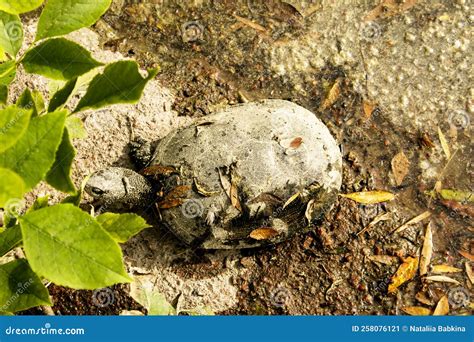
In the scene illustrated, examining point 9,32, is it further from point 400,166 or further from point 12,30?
point 400,166

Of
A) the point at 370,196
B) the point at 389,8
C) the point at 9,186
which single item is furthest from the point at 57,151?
the point at 389,8

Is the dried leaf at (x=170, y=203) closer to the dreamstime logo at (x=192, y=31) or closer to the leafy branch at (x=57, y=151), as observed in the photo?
the dreamstime logo at (x=192, y=31)

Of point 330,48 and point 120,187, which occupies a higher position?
point 330,48

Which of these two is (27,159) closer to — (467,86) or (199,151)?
(199,151)

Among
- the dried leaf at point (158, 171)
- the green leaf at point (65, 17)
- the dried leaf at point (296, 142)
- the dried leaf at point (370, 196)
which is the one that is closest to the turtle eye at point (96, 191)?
the dried leaf at point (158, 171)

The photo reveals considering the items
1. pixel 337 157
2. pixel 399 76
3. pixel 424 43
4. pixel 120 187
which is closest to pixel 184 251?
pixel 120 187

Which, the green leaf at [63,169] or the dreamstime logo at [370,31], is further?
the dreamstime logo at [370,31]
